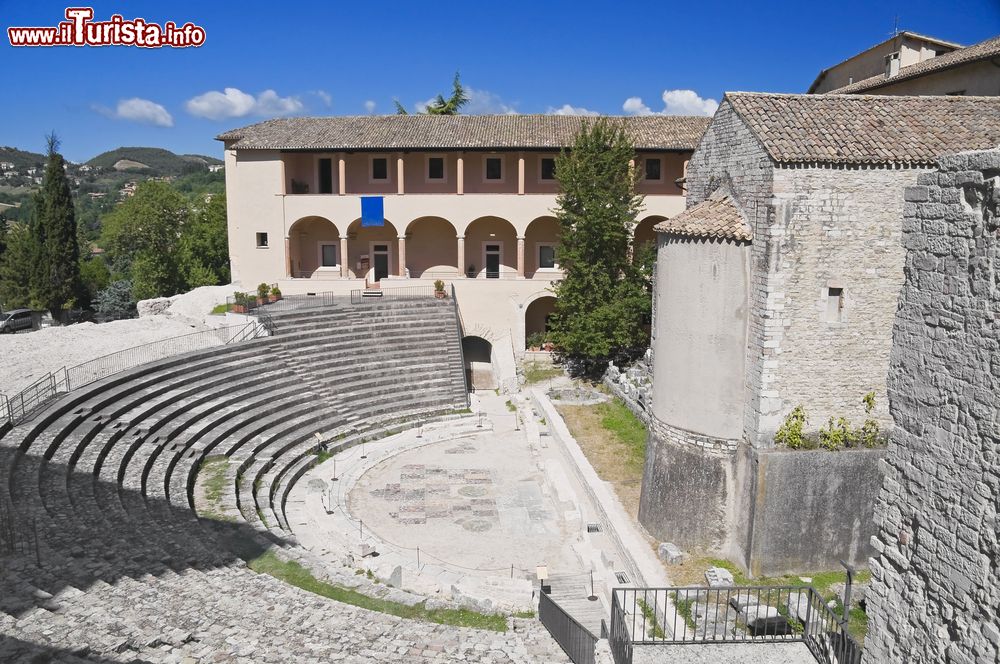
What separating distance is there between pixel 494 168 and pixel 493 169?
2.7 inches

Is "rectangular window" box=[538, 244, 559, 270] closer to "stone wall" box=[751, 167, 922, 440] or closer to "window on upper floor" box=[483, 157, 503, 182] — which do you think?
"window on upper floor" box=[483, 157, 503, 182]

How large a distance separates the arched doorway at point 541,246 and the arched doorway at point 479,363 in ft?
13.6

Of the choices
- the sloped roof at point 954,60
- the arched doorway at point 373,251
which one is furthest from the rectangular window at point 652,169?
the arched doorway at point 373,251

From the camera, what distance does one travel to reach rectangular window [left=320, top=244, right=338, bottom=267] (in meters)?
36.5

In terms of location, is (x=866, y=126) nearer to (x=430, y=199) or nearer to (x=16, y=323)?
(x=430, y=199)

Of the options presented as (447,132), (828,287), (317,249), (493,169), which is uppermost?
(447,132)

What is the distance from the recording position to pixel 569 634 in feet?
35.8

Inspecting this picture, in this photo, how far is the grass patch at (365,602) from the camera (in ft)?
40.2

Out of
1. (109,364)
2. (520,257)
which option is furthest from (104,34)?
(520,257)

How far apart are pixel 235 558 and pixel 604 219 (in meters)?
19.2

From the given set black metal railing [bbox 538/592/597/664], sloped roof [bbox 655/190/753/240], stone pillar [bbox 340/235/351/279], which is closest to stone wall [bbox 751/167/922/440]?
sloped roof [bbox 655/190/753/240]

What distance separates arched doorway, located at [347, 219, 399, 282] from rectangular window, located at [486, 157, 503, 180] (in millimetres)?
5523

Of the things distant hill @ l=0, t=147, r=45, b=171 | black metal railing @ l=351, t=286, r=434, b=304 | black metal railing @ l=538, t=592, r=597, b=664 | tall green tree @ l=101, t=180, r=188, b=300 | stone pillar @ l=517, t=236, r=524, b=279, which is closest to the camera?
black metal railing @ l=538, t=592, r=597, b=664

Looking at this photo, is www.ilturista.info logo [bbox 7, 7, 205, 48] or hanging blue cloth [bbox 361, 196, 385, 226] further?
hanging blue cloth [bbox 361, 196, 385, 226]
